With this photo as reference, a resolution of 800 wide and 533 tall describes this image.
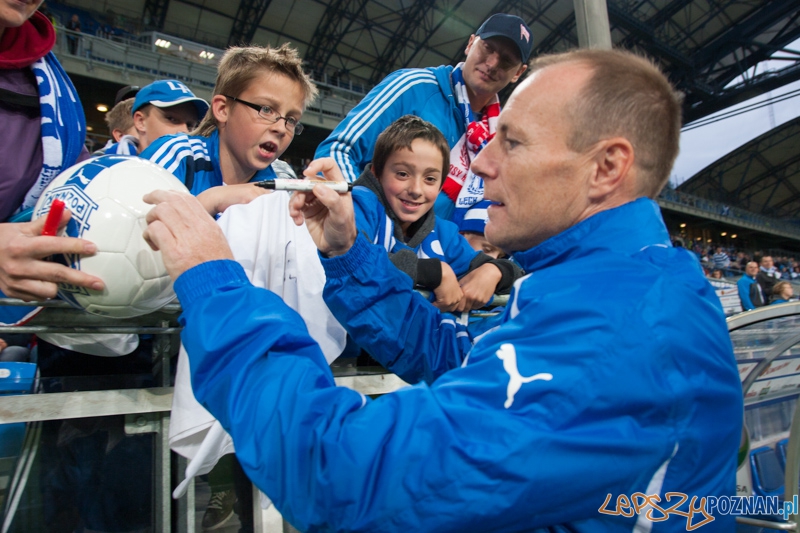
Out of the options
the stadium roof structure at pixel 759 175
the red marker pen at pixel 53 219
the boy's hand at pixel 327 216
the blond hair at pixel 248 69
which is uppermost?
the stadium roof structure at pixel 759 175

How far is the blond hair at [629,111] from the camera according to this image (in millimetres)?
1093

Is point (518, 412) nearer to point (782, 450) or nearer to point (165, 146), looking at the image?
point (165, 146)

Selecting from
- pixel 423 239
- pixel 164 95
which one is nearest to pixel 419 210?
pixel 423 239

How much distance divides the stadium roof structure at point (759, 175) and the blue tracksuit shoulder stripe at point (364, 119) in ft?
123

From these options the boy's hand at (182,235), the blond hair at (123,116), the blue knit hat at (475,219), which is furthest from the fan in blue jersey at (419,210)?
the blond hair at (123,116)

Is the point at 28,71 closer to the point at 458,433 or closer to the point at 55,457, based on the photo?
the point at 55,457

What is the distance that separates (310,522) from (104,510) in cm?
103

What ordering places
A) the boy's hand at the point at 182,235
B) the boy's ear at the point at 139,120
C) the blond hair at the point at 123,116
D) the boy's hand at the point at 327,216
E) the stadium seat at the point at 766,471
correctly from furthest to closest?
the blond hair at the point at 123,116 → the boy's ear at the point at 139,120 → the stadium seat at the point at 766,471 → the boy's hand at the point at 327,216 → the boy's hand at the point at 182,235

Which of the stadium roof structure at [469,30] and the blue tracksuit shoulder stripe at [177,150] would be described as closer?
the blue tracksuit shoulder stripe at [177,150]

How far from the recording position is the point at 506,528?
31.0 inches

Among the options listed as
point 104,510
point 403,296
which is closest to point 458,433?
point 403,296

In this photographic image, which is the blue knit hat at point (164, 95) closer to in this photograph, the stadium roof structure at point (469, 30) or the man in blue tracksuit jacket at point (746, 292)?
the man in blue tracksuit jacket at point (746, 292)

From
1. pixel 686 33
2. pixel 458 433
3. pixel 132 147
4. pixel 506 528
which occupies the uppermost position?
pixel 686 33

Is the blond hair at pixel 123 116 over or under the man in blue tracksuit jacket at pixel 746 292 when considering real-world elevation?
over
